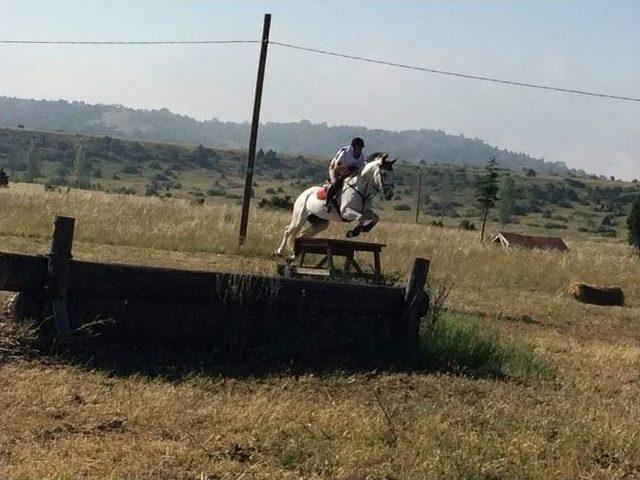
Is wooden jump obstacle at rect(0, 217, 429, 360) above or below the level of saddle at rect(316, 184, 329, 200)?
below

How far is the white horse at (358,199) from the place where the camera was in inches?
495

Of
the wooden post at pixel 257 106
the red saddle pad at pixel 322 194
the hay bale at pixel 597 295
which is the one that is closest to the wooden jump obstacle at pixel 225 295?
the red saddle pad at pixel 322 194

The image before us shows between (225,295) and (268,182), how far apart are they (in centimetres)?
8460

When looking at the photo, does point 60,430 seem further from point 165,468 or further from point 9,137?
point 9,137

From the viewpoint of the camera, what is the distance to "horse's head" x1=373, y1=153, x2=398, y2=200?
12430 mm

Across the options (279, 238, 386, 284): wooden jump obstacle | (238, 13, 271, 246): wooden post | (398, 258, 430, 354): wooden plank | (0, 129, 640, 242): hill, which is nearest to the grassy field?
(398, 258, 430, 354): wooden plank

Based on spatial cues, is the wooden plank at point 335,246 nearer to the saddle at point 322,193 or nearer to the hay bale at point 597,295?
the saddle at point 322,193

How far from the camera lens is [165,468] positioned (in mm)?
4891

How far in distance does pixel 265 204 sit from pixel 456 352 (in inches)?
1206

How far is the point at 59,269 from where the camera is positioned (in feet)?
24.6

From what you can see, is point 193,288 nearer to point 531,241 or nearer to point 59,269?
point 59,269

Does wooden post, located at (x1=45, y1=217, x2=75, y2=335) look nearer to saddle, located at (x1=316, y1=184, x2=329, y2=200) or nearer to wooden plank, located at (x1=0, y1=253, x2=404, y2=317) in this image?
wooden plank, located at (x1=0, y1=253, x2=404, y2=317)

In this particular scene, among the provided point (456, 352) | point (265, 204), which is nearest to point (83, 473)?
point (456, 352)

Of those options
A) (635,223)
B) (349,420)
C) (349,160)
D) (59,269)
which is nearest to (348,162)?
(349,160)
